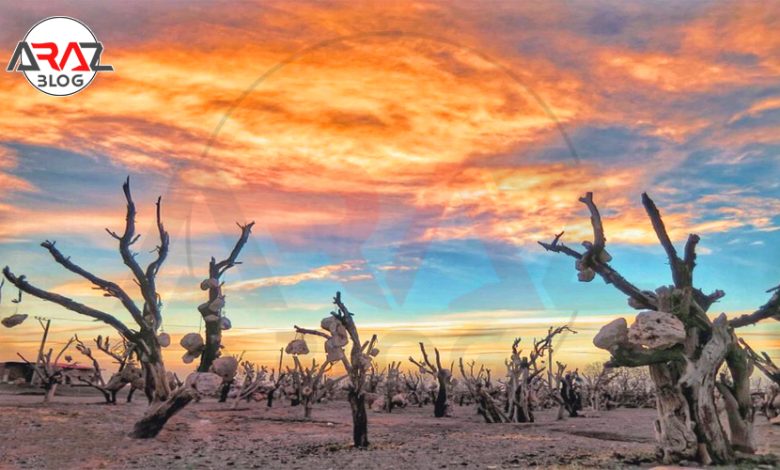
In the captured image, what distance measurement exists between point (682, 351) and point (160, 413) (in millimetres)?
17162

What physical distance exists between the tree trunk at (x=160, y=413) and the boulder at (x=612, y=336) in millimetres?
13985

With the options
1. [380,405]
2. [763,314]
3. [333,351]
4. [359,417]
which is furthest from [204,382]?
[380,405]

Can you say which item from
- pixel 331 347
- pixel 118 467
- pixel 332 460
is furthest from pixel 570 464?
pixel 118 467

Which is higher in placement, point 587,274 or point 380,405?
point 587,274

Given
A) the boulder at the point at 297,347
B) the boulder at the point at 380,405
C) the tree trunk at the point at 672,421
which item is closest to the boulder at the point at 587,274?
the tree trunk at the point at 672,421

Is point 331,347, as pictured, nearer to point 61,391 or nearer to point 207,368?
point 207,368

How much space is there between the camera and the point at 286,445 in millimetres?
21875

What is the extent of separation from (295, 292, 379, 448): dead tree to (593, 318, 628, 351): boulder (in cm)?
770

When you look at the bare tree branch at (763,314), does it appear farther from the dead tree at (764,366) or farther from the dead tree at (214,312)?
the dead tree at (214,312)

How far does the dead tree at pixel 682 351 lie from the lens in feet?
49.0

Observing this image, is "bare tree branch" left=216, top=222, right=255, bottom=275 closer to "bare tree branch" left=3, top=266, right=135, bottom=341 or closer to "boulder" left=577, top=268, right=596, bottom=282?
"bare tree branch" left=3, top=266, right=135, bottom=341

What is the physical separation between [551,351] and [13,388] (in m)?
47.1

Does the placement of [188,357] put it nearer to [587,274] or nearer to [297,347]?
[297,347]

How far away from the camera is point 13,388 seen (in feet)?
175
